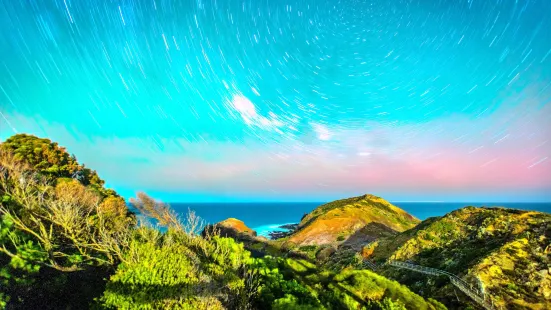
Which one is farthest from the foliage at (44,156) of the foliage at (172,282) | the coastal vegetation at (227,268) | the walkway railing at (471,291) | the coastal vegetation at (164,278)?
the walkway railing at (471,291)

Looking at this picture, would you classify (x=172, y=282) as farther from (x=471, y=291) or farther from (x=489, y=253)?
(x=489, y=253)

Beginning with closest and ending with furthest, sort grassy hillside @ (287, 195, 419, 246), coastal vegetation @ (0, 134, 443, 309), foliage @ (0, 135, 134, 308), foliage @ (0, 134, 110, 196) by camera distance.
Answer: coastal vegetation @ (0, 134, 443, 309) → foliage @ (0, 135, 134, 308) → foliage @ (0, 134, 110, 196) → grassy hillside @ (287, 195, 419, 246)

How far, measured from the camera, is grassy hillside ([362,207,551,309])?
75.3 ft

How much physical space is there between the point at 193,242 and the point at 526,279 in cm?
3152

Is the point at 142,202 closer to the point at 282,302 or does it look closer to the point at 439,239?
the point at 282,302

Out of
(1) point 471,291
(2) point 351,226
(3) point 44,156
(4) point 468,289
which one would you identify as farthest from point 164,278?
(2) point 351,226

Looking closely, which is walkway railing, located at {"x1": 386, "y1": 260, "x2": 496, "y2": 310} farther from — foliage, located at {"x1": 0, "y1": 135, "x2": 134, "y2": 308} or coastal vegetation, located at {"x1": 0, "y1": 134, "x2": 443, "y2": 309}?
foliage, located at {"x1": 0, "y1": 135, "x2": 134, "y2": 308}

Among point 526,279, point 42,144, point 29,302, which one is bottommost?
point 29,302

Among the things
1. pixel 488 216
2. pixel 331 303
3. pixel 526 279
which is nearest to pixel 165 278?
pixel 331 303

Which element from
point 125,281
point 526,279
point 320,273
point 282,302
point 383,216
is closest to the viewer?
point 282,302

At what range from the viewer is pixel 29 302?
24312 mm

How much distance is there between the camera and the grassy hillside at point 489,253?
75.3ft

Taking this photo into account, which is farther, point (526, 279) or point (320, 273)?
point (320, 273)

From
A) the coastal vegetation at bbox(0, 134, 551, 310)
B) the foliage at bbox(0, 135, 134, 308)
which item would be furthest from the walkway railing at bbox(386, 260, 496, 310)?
the foliage at bbox(0, 135, 134, 308)
